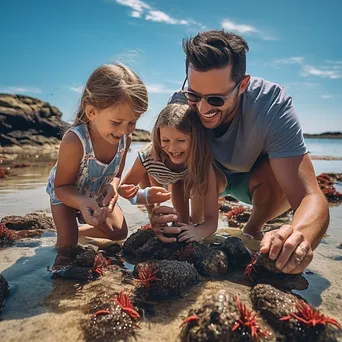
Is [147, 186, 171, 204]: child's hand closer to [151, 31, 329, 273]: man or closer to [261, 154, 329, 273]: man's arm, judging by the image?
[151, 31, 329, 273]: man

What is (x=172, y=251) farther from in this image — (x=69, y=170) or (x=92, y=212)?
(x=69, y=170)

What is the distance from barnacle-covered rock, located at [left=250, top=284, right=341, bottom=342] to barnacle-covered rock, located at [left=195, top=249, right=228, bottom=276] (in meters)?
0.92

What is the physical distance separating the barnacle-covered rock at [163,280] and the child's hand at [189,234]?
859mm

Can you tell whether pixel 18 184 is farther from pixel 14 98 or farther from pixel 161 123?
pixel 14 98

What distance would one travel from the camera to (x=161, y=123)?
4.93 meters

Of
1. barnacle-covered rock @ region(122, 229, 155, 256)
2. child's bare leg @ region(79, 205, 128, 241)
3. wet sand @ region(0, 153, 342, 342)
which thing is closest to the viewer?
wet sand @ region(0, 153, 342, 342)

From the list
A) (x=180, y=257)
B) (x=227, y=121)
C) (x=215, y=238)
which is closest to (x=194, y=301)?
(x=180, y=257)

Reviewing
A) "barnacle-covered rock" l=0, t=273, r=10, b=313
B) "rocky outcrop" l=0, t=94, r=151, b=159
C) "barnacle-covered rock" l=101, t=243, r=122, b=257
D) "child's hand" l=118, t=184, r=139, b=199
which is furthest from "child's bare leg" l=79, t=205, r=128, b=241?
"rocky outcrop" l=0, t=94, r=151, b=159

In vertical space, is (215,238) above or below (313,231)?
below

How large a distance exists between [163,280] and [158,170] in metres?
2.47

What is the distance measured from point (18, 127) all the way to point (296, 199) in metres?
35.5

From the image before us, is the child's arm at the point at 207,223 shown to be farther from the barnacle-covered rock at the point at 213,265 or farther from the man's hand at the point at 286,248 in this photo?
the man's hand at the point at 286,248

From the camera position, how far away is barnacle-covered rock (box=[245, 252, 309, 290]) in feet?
11.8

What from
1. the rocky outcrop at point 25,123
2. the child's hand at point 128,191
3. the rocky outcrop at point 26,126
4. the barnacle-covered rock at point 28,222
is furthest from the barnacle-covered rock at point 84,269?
the rocky outcrop at point 25,123
